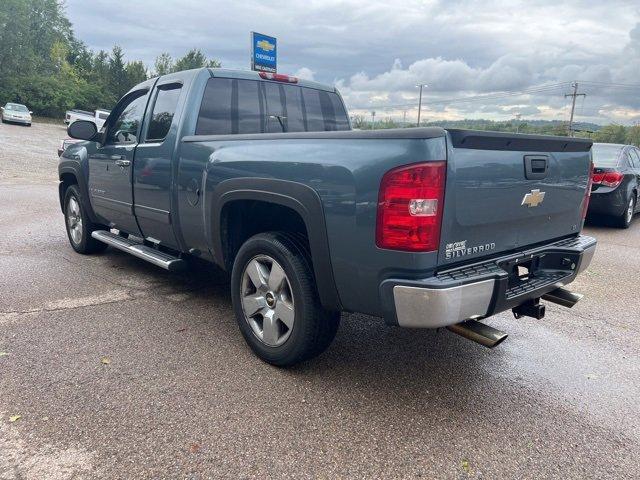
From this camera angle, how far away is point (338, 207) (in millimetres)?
2773

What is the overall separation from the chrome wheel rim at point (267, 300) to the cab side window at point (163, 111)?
1614 mm

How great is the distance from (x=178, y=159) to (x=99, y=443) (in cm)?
220

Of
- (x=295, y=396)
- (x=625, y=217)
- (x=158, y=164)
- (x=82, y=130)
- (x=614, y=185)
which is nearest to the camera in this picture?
(x=295, y=396)

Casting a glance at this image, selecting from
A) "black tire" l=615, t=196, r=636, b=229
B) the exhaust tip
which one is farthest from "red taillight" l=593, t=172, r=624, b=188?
the exhaust tip

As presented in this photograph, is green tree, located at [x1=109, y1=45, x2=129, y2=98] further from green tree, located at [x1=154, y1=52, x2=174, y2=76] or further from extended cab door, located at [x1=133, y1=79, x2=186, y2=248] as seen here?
extended cab door, located at [x1=133, y1=79, x2=186, y2=248]

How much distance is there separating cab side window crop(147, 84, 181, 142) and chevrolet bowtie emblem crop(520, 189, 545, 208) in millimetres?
2821

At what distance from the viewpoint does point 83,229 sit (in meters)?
6.05

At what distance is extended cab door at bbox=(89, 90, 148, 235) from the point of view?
4.83 meters

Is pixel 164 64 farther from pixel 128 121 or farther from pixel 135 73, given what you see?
pixel 128 121

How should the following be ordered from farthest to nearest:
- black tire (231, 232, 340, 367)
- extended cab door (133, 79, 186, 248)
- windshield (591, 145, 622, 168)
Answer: windshield (591, 145, 622, 168)
extended cab door (133, 79, 186, 248)
black tire (231, 232, 340, 367)

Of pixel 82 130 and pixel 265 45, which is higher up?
pixel 265 45

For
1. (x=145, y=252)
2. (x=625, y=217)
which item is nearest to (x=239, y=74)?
(x=145, y=252)

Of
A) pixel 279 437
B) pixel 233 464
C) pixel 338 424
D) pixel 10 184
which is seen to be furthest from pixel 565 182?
pixel 10 184

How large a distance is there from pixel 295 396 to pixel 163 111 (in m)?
2.77
